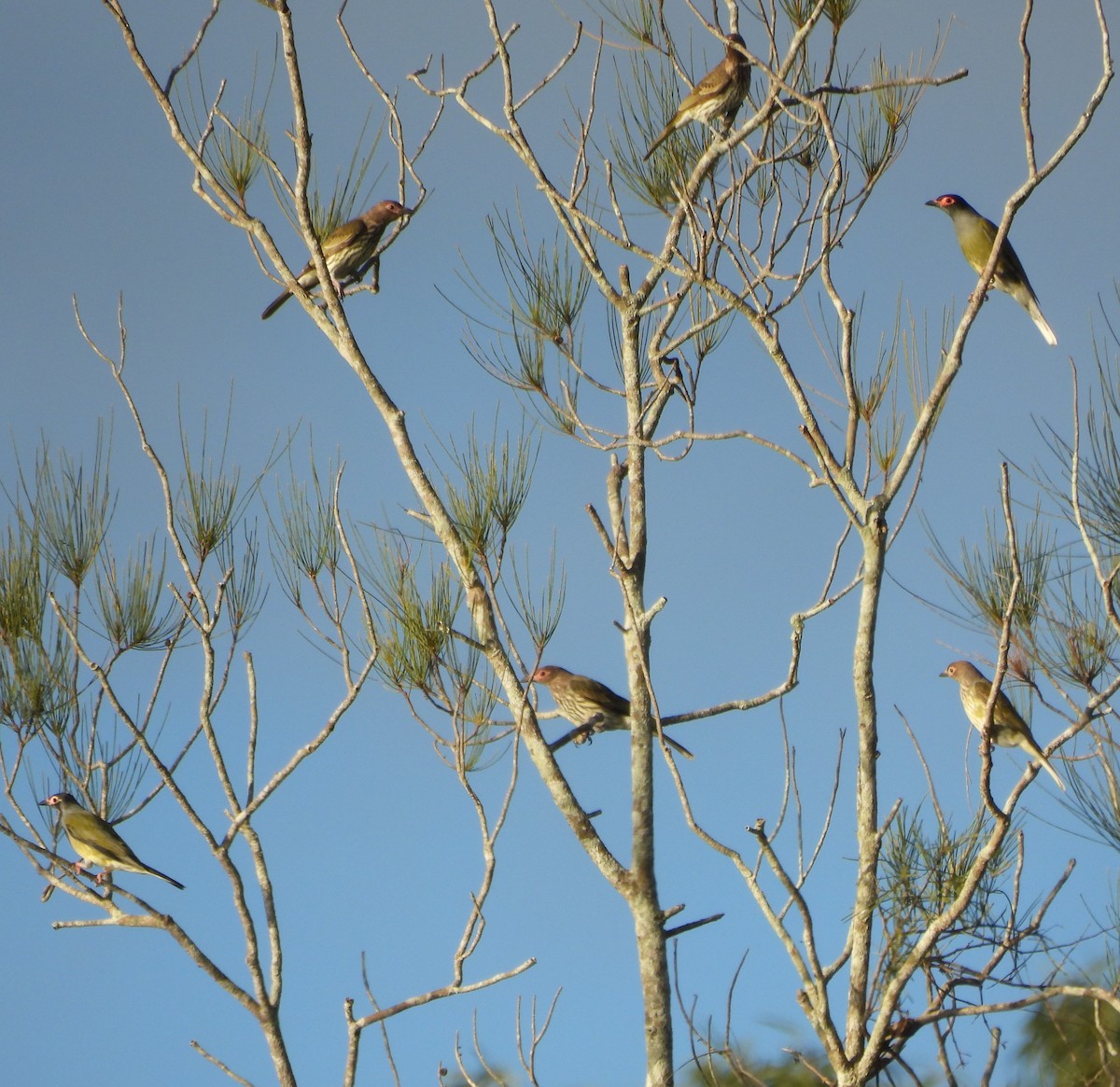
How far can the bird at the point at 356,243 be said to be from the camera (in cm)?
504

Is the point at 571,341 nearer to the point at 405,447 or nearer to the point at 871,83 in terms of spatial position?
the point at 405,447

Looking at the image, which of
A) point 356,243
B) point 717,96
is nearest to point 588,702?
point 356,243

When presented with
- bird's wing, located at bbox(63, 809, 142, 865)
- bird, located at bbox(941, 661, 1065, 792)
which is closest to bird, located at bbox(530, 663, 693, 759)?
bird, located at bbox(941, 661, 1065, 792)

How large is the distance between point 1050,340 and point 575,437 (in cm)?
290

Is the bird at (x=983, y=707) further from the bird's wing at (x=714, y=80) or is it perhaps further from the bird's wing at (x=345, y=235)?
the bird's wing at (x=345, y=235)

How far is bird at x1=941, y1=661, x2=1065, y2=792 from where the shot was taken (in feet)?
17.9

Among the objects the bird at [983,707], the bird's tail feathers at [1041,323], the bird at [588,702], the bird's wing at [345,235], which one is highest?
the bird's wing at [345,235]

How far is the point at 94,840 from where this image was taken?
4.78 metres

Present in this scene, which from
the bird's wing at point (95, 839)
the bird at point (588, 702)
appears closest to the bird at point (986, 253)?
the bird at point (588, 702)

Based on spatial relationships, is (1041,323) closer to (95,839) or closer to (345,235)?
(345,235)

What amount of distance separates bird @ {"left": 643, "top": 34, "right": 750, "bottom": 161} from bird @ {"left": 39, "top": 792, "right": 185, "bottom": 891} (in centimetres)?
295

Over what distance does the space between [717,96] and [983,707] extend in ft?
9.34

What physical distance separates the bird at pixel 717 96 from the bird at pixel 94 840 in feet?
9.69

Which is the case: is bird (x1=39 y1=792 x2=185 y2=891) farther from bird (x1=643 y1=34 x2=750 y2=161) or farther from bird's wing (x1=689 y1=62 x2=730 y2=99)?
bird's wing (x1=689 y1=62 x2=730 y2=99)
